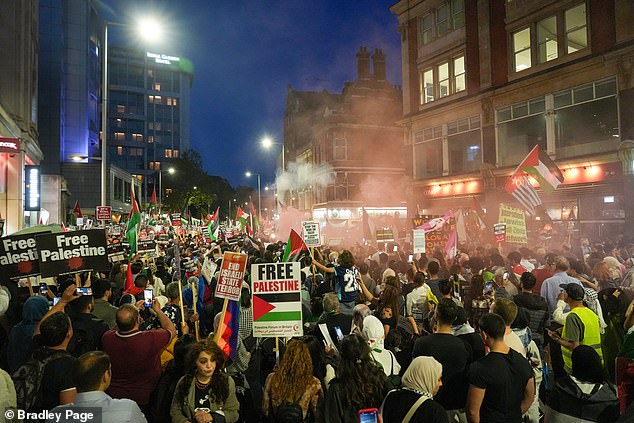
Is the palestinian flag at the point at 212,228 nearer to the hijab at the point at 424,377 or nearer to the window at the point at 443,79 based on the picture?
the hijab at the point at 424,377

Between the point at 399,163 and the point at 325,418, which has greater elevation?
the point at 399,163

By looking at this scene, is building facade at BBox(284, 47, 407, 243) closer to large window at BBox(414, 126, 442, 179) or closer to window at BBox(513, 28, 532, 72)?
large window at BBox(414, 126, 442, 179)

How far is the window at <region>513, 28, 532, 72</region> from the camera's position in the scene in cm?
2403

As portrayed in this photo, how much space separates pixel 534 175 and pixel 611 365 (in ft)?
37.8

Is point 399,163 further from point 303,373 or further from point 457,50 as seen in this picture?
point 303,373

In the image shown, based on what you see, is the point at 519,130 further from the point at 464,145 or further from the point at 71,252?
the point at 71,252

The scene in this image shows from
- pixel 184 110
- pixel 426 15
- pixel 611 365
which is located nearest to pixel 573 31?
pixel 426 15

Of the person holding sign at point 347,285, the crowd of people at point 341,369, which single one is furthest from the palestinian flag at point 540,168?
the person holding sign at point 347,285

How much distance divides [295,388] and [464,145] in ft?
97.5

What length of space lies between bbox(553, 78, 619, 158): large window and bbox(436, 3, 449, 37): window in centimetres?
921

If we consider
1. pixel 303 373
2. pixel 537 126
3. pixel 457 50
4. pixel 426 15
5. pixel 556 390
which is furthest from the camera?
pixel 426 15

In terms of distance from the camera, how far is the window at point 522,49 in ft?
78.8

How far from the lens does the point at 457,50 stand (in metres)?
27.6

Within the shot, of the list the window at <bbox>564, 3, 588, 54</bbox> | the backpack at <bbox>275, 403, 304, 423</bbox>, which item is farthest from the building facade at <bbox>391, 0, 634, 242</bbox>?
the backpack at <bbox>275, 403, 304, 423</bbox>
